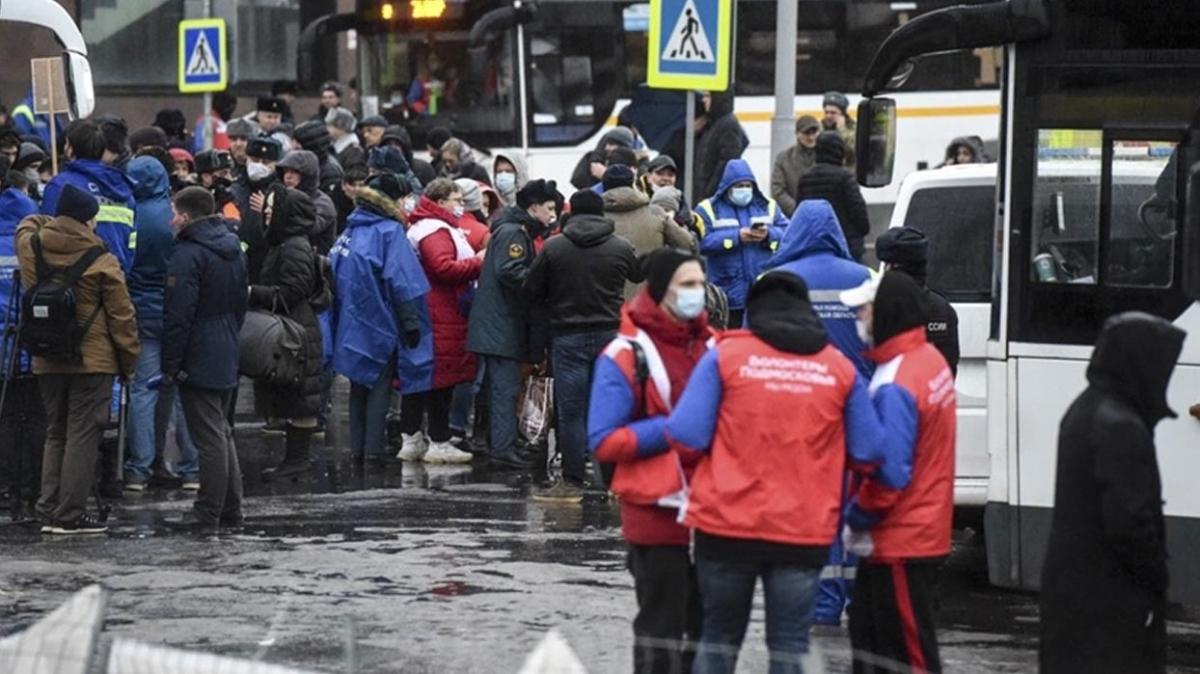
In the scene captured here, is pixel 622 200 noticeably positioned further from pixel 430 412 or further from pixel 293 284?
pixel 430 412

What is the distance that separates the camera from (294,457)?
15250 millimetres

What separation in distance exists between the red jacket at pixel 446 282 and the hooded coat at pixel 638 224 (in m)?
1.35

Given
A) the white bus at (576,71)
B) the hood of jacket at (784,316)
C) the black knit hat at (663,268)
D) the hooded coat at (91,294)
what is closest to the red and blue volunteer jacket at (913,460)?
the hood of jacket at (784,316)

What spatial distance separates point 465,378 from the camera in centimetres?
1582

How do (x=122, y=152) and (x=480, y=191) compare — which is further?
(x=480, y=191)

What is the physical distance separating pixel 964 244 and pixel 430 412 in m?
4.21

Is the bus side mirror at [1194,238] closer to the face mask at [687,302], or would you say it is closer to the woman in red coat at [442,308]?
the face mask at [687,302]

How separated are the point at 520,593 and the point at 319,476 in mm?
4251

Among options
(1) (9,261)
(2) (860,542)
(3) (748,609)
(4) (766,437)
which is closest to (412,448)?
(1) (9,261)

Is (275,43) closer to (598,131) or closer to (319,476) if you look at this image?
(598,131)

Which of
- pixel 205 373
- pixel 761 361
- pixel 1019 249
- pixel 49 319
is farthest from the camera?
pixel 205 373

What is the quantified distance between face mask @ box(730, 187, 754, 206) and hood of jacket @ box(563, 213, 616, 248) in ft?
6.07

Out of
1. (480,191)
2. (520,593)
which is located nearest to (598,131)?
(480,191)

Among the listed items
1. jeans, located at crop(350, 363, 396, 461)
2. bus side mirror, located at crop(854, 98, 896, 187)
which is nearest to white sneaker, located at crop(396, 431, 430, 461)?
jeans, located at crop(350, 363, 396, 461)
